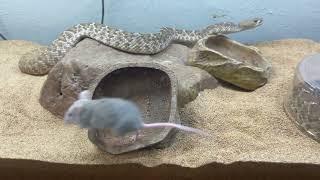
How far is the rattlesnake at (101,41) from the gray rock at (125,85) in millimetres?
50

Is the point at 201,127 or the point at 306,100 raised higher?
the point at 306,100

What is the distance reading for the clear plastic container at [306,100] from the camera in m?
1.62

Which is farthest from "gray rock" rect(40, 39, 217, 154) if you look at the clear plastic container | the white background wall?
the white background wall

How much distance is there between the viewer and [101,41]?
6.97 ft

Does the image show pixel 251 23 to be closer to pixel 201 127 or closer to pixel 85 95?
pixel 201 127

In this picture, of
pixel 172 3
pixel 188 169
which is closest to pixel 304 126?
pixel 188 169

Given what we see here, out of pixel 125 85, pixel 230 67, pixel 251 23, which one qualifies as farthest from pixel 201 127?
pixel 251 23

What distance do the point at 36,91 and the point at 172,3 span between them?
3.07ft

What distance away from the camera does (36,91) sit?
2.07 meters

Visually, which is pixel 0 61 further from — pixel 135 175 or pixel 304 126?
pixel 304 126

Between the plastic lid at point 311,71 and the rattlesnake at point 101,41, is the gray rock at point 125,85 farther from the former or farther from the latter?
the plastic lid at point 311,71

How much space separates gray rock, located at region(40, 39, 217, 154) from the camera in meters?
1.46

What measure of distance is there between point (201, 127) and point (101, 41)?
2.37ft

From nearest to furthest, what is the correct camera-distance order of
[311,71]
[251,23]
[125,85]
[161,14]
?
[125,85] < [311,71] < [251,23] < [161,14]
